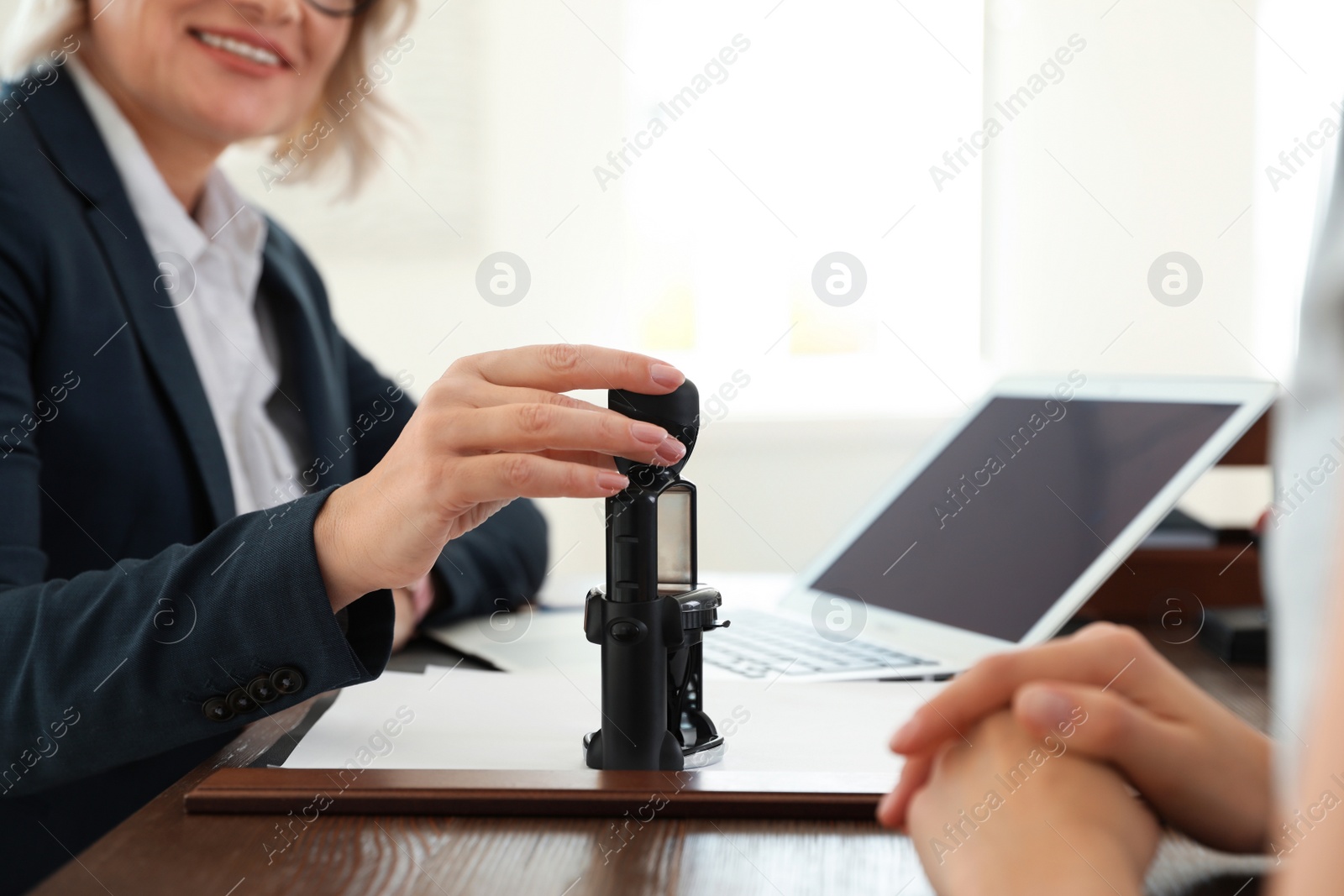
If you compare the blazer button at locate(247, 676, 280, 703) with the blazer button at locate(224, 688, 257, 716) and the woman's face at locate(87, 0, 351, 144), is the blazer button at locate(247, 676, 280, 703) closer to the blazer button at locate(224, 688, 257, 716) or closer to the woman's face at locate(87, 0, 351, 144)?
the blazer button at locate(224, 688, 257, 716)

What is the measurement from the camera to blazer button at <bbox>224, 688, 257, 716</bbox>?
667mm

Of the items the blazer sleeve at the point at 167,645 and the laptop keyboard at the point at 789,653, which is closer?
the blazer sleeve at the point at 167,645

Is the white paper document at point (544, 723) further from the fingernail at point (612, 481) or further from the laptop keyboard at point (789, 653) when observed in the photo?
the fingernail at point (612, 481)

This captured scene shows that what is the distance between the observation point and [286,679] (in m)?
0.66

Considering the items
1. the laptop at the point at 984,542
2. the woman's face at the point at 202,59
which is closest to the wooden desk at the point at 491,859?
the laptop at the point at 984,542

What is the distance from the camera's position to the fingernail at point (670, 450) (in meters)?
0.56

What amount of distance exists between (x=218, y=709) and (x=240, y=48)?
794 millimetres

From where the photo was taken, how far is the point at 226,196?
131 centimetres

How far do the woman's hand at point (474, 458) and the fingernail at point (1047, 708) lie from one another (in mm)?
213

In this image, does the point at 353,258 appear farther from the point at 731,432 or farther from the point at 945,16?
the point at 945,16

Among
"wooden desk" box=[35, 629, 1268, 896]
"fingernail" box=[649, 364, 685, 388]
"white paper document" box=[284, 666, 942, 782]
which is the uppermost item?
"fingernail" box=[649, 364, 685, 388]

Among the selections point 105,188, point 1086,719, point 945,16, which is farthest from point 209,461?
point 945,16

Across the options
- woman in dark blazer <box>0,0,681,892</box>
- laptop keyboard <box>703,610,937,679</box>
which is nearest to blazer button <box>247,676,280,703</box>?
woman in dark blazer <box>0,0,681,892</box>

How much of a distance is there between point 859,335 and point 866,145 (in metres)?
0.57
